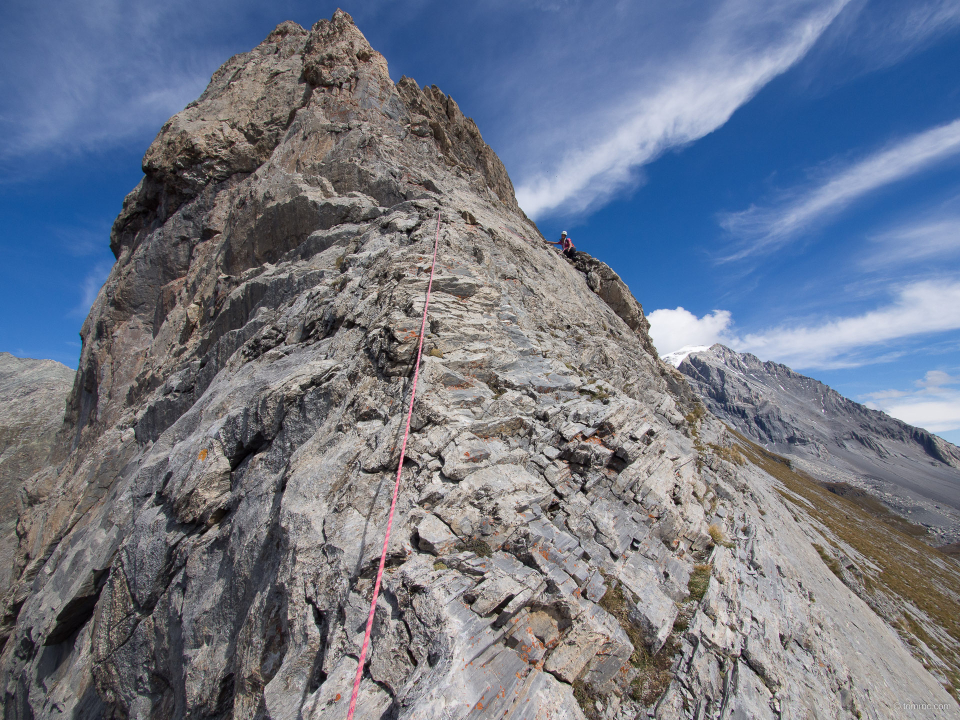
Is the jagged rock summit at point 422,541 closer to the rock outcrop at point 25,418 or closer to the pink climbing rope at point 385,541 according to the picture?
the pink climbing rope at point 385,541

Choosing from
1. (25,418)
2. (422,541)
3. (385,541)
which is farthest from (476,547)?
(25,418)

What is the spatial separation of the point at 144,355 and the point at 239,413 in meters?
22.1

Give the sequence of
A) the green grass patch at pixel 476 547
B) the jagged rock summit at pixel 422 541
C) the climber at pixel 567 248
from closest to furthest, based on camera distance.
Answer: the jagged rock summit at pixel 422 541 < the green grass patch at pixel 476 547 < the climber at pixel 567 248

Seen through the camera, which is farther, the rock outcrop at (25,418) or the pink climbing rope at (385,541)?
the rock outcrop at (25,418)

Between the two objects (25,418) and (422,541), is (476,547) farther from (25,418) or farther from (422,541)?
(25,418)

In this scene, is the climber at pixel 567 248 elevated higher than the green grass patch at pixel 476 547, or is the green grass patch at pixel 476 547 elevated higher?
the climber at pixel 567 248

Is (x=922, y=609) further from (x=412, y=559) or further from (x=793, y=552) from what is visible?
(x=412, y=559)

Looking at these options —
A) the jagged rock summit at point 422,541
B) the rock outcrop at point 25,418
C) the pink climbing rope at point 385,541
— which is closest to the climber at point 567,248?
the jagged rock summit at point 422,541

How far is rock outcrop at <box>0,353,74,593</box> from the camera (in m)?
Answer: 36.1

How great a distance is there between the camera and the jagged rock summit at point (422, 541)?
5.52 m

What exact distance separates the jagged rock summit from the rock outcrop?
2672 centimetres

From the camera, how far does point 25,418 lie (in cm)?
4472

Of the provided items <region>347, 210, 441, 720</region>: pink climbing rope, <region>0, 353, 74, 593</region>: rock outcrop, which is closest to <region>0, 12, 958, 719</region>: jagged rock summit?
<region>347, 210, 441, 720</region>: pink climbing rope

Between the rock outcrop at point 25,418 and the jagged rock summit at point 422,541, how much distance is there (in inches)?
1052
